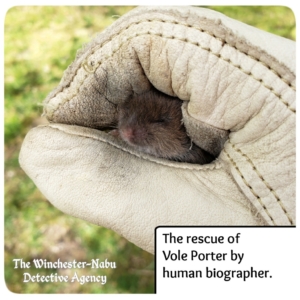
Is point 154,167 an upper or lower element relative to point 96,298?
upper

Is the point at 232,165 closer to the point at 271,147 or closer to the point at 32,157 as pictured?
the point at 271,147

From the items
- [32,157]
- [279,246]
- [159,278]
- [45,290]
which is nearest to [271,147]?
[279,246]

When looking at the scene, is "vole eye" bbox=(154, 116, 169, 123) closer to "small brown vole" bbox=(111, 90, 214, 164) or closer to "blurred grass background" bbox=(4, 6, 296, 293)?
"small brown vole" bbox=(111, 90, 214, 164)

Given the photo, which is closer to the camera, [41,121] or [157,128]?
[157,128]
